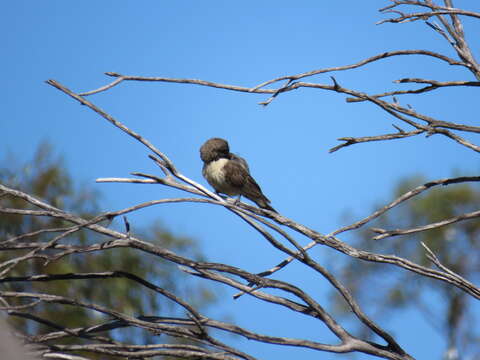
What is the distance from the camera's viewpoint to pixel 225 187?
8.10 meters

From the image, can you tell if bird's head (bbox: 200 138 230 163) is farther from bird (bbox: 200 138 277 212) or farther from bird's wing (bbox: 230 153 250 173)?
bird's wing (bbox: 230 153 250 173)

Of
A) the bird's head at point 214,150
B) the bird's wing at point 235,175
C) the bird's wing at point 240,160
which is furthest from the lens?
the bird's wing at point 240,160

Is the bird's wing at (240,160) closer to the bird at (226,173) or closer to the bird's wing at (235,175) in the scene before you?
the bird at (226,173)

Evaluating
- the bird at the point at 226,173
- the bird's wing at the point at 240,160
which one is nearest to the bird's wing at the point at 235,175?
the bird at the point at 226,173

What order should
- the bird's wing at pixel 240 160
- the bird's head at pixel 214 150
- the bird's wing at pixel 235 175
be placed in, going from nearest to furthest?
the bird's wing at pixel 235 175, the bird's head at pixel 214 150, the bird's wing at pixel 240 160

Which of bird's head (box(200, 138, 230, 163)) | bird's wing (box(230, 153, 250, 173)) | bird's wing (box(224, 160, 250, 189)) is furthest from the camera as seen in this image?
bird's wing (box(230, 153, 250, 173))

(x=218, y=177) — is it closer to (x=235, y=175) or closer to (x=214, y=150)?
(x=235, y=175)

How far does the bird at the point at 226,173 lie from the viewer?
8031mm

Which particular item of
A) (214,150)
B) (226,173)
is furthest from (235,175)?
(214,150)

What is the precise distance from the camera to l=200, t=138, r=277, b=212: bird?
8.03 metres

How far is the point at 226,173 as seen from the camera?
315 inches

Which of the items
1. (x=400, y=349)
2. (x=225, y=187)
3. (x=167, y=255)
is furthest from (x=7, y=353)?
(x=225, y=187)

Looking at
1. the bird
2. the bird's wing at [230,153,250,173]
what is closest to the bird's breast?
the bird

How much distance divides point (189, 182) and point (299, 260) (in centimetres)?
79
